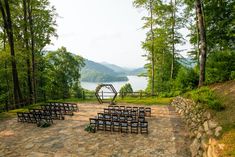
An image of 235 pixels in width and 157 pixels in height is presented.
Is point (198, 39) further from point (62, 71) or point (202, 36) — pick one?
point (62, 71)

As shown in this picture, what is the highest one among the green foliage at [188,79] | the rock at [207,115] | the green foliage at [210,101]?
the green foliage at [188,79]

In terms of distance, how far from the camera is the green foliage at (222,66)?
15.6 meters

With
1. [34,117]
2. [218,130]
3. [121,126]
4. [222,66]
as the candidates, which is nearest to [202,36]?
[222,66]

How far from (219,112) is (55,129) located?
9.68 meters

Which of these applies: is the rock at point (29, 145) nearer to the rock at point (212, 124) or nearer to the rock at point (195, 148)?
the rock at point (195, 148)

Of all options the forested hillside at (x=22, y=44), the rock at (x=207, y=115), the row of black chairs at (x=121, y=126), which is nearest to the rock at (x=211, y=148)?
the rock at (x=207, y=115)

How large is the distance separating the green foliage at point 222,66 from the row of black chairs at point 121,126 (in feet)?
21.7

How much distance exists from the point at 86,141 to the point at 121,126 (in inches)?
98.0

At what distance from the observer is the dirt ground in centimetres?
1057

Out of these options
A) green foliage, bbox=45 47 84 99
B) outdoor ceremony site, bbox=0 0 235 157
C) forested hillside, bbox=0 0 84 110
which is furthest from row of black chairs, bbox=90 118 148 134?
green foliage, bbox=45 47 84 99

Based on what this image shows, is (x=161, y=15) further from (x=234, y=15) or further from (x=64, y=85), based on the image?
(x=64, y=85)

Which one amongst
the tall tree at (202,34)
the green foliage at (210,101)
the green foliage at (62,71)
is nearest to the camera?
the green foliage at (210,101)

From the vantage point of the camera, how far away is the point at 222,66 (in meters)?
15.9

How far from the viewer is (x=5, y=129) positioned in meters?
14.9
